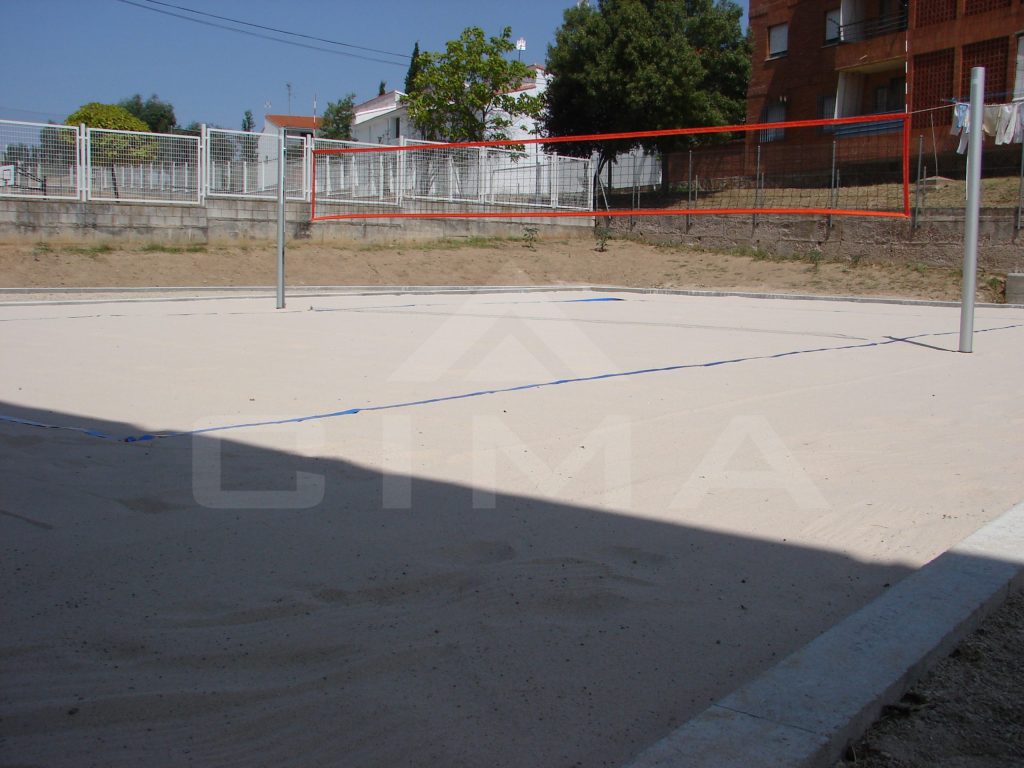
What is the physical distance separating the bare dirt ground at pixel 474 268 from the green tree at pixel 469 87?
1452 cm

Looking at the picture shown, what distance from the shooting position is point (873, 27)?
3064cm

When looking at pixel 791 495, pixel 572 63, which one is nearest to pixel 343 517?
pixel 791 495

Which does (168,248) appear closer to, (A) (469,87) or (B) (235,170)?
(B) (235,170)

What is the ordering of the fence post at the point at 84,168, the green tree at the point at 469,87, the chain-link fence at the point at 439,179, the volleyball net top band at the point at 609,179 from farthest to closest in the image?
the green tree at the point at 469,87 < the volleyball net top band at the point at 609,179 < the chain-link fence at the point at 439,179 < the fence post at the point at 84,168

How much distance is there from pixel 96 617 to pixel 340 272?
18186 millimetres

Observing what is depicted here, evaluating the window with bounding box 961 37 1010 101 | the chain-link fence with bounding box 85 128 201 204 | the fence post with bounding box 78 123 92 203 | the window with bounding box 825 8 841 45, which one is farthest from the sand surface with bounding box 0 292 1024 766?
the window with bounding box 825 8 841 45

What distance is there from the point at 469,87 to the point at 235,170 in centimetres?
2049

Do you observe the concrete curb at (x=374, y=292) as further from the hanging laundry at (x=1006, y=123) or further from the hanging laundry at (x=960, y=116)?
the hanging laundry at (x=1006, y=123)

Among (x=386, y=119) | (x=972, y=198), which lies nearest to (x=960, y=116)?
(x=972, y=198)

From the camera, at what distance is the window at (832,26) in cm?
3155

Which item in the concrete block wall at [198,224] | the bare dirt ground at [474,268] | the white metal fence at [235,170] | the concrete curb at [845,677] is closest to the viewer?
the concrete curb at [845,677]

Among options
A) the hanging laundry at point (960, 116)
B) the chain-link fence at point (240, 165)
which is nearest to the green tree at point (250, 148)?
the chain-link fence at point (240, 165)

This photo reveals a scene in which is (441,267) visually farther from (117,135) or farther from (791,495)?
(791,495)

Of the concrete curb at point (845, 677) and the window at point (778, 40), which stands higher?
the window at point (778, 40)
